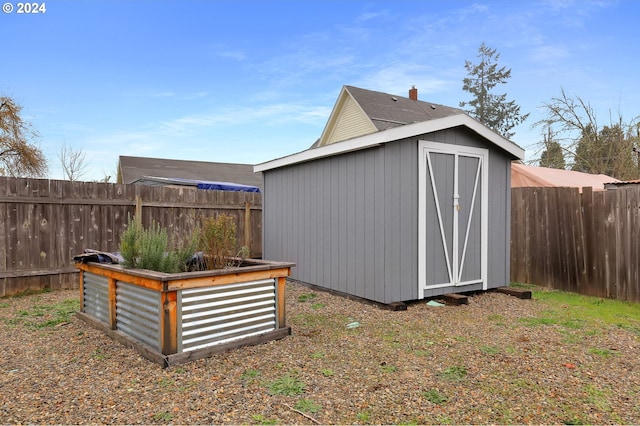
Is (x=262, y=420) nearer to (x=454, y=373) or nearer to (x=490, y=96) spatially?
(x=454, y=373)

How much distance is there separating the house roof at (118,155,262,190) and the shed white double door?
11.4m

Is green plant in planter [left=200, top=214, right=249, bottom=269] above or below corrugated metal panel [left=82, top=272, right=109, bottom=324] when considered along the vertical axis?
above

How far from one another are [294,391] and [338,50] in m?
10.0

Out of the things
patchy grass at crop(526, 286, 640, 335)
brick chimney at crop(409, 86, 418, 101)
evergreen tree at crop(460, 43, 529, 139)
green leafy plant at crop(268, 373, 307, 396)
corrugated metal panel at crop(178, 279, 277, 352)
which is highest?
evergreen tree at crop(460, 43, 529, 139)

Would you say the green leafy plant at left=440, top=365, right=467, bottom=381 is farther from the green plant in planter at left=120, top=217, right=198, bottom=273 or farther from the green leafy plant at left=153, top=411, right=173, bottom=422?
the green plant in planter at left=120, top=217, right=198, bottom=273

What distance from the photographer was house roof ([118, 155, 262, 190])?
16.1 metres

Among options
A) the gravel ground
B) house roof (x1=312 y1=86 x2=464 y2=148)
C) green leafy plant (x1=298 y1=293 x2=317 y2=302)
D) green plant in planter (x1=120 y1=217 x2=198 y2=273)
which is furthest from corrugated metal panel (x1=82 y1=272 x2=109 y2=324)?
house roof (x1=312 y1=86 x2=464 y2=148)

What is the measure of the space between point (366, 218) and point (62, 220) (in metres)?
4.70

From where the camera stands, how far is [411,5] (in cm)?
759

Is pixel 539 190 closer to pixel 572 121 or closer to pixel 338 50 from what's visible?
pixel 338 50

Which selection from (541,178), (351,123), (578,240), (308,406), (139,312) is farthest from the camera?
(351,123)

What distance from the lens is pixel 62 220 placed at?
5.99 meters

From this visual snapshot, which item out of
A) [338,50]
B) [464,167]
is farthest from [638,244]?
[338,50]

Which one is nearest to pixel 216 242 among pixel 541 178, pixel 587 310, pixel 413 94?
pixel 587 310
